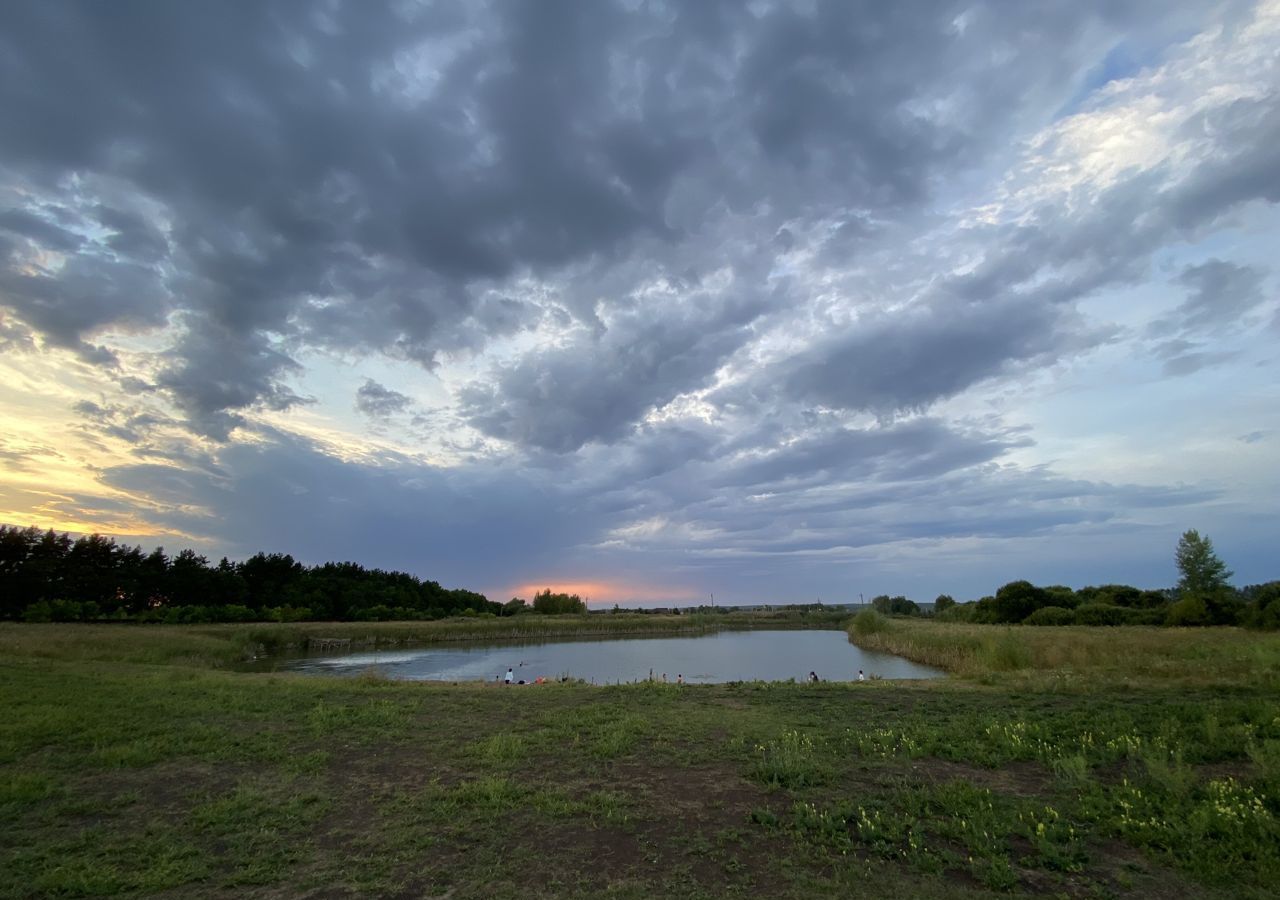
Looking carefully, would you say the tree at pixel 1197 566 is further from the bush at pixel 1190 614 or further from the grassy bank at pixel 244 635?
the grassy bank at pixel 244 635

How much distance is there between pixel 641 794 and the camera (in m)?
8.11

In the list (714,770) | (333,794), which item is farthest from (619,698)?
(333,794)

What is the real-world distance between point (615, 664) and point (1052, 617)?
32.1 meters

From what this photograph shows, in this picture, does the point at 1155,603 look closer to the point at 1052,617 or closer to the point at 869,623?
the point at 1052,617

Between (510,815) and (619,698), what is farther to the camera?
(619,698)

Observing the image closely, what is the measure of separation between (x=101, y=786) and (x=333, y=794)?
3167 mm

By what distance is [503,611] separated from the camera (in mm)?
118000

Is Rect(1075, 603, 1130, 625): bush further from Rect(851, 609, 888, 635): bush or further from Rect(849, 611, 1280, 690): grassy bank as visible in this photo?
Rect(851, 609, 888, 635): bush

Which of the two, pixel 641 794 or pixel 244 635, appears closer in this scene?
pixel 641 794

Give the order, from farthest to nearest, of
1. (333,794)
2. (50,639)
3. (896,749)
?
(50,639), (896,749), (333,794)

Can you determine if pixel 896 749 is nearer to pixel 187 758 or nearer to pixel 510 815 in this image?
pixel 510 815

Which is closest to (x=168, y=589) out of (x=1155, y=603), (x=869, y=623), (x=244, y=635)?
(x=244, y=635)

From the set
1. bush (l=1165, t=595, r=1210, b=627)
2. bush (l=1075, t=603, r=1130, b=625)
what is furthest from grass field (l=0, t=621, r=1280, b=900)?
bush (l=1075, t=603, r=1130, b=625)

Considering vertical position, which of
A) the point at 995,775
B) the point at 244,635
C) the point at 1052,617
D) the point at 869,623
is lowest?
the point at 244,635
